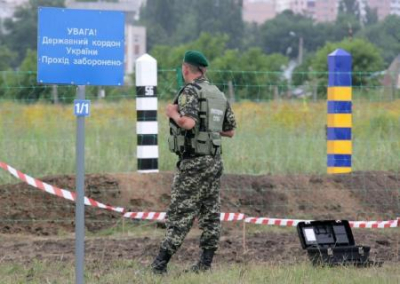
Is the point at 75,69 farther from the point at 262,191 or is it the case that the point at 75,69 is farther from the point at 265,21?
the point at 265,21

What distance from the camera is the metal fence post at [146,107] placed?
→ 12149 mm

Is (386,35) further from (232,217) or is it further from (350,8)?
(232,217)

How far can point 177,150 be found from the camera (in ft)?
27.1

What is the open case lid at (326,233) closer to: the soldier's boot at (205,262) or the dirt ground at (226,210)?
the dirt ground at (226,210)

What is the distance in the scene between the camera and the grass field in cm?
1364

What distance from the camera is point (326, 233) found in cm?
935

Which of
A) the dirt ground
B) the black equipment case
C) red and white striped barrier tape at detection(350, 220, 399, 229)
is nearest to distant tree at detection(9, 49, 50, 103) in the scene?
the dirt ground

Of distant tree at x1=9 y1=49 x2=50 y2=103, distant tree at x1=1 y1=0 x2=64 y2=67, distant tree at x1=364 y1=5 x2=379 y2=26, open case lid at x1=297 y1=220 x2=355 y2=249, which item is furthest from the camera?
distant tree at x1=1 y1=0 x2=64 y2=67

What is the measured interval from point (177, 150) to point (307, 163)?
20.7 ft

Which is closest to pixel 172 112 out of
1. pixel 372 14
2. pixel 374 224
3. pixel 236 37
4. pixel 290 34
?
pixel 374 224

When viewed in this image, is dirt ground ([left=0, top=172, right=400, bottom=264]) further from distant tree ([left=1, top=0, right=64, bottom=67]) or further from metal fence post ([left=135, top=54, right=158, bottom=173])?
distant tree ([left=1, top=0, right=64, bottom=67])

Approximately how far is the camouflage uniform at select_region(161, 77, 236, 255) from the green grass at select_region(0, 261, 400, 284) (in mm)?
333

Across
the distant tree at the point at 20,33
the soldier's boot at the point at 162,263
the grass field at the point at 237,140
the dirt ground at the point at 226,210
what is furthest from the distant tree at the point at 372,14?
the soldier's boot at the point at 162,263

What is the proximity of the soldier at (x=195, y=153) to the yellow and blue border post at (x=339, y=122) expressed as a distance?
479 cm
